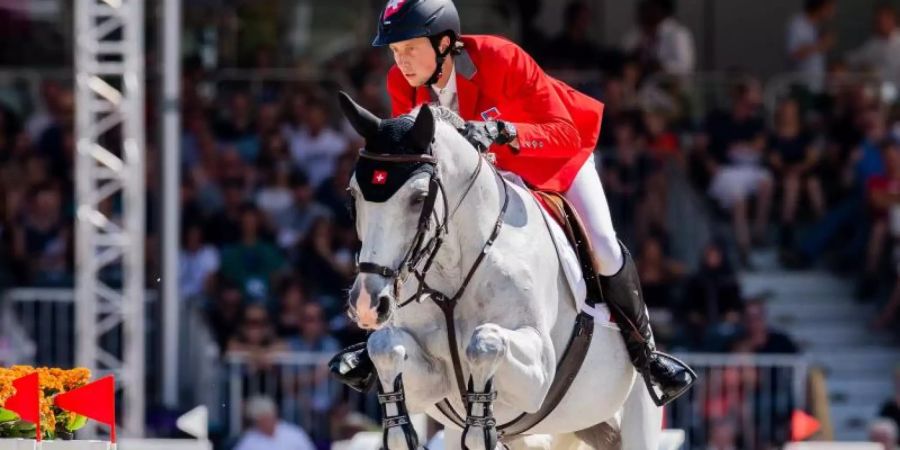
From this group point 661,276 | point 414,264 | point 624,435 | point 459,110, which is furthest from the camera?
point 661,276

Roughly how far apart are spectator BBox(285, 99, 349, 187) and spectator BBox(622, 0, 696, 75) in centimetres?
262

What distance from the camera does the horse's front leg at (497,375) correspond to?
606cm

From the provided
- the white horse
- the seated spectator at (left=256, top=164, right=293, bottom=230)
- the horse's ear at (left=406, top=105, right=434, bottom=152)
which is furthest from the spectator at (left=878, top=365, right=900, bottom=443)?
the horse's ear at (left=406, top=105, right=434, bottom=152)

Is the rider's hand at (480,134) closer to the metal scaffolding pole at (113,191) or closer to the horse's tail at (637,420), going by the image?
the horse's tail at (637,420)

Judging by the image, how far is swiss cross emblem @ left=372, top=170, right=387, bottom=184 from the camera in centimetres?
591

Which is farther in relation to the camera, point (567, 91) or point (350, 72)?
point (350, 72)

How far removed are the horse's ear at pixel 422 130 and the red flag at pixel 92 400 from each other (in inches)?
57.7

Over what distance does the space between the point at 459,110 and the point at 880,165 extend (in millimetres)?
8313

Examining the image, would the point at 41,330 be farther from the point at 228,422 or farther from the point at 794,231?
the point at 794,231

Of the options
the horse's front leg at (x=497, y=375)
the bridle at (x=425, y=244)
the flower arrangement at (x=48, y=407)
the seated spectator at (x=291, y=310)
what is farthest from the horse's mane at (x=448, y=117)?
the seated spectator at (x=291, y=310)

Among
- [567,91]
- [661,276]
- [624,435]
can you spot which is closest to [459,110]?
[567,91]

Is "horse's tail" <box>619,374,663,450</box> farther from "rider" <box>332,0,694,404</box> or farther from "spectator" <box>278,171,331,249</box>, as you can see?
"spectator" <box>278,171,331,249</box>

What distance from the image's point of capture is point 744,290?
47.6 feet

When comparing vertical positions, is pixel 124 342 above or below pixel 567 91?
below
